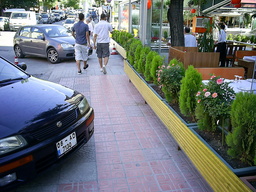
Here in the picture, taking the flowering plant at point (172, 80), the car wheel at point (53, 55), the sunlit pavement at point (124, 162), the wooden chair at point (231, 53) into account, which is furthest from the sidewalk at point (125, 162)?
the car wheel at point (53, 55)

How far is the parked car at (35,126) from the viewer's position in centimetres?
252

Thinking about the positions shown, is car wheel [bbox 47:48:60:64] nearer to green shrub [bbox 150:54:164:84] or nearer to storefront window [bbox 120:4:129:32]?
storefront window [bbox 120:4:129:32]

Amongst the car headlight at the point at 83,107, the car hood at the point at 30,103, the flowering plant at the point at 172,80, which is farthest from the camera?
the flowering plant at the point at 172,80

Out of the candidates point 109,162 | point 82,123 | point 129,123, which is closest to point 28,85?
point 82,123

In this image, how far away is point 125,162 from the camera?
3.54 meters

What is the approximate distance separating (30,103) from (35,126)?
50 centimetres

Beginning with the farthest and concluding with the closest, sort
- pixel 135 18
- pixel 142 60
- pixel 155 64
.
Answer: pixel 135 18
pixel 142 60
pixel 155 64

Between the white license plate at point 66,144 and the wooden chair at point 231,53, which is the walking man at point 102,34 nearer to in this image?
the wooden chair at point 231,53

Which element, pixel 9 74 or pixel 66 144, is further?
pixel 9 74

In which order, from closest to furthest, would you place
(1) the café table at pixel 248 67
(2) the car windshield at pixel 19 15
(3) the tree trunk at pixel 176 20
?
(1) the café table at pixel 248 67 → (3) the tree trunk at pixel 176 20 → (2) the car windshield at pixel 19 15

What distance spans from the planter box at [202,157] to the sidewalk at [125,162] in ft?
1.06

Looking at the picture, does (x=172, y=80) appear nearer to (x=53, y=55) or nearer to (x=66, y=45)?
(x=66, y=45)

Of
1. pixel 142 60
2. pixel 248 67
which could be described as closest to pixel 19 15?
pixel 142 60

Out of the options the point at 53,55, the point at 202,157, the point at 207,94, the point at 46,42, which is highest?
the point at 46,42
